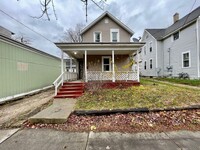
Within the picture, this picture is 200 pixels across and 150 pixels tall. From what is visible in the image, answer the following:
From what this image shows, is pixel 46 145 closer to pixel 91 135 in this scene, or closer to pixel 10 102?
pixel 91 135

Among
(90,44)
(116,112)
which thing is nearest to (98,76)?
(90,44)

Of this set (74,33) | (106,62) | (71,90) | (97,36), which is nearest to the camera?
(71,90)

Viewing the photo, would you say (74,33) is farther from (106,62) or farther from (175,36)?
(175,36)

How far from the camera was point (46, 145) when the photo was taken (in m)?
3.28

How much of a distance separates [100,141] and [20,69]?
8.26m

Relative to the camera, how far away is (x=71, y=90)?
28.6ft

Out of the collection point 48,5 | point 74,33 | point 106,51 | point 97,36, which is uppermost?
point 74,33

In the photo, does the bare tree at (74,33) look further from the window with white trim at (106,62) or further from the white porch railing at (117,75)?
the white porch railing at (117,75)

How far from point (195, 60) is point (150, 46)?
9.26 m

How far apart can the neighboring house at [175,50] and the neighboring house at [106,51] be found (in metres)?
5.84

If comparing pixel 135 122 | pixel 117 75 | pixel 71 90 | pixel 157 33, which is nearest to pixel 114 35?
pixel 117 75

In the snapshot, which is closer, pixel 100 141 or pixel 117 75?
pixel 100 141

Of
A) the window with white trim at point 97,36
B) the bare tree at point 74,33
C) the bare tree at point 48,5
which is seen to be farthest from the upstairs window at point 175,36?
the bare tree at point 74,33

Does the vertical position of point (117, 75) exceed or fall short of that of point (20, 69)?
it falls short
